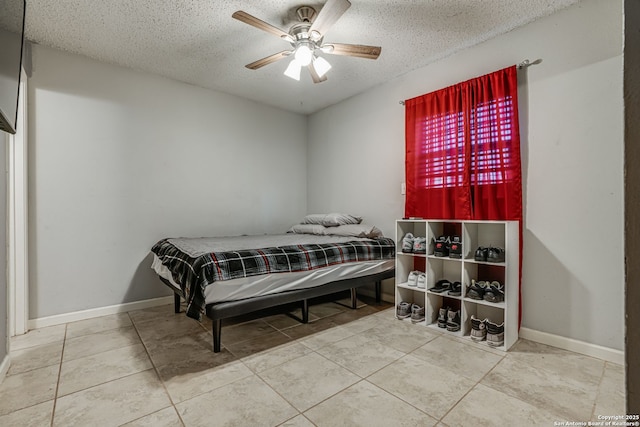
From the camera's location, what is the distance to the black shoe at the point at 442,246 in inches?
98.7

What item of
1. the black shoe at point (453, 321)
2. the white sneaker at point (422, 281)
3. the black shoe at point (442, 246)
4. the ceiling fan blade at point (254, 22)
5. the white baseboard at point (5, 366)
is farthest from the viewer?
the white sneaker at point (422, 281)

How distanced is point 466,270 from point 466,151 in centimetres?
104

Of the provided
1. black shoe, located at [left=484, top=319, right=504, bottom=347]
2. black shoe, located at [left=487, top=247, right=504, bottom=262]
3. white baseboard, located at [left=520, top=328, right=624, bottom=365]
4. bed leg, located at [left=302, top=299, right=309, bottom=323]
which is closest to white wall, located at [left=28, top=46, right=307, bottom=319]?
bed leg, located at [left=302, top=299, right=309, bottom=323]

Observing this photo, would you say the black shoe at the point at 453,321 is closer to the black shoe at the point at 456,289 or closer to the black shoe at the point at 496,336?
the black shoe at the point at 456,289

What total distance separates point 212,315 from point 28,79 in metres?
2.70

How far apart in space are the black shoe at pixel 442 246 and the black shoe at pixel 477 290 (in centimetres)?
32

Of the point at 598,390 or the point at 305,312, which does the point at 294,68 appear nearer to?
the point at 305,312

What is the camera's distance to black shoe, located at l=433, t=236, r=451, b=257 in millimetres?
2508

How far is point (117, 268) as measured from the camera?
2.98m

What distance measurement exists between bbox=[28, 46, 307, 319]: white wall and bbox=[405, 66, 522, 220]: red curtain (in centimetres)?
213

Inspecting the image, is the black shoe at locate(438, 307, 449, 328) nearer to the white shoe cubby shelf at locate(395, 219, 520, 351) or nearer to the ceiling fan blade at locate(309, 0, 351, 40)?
the white shoe cubby shelf at locate(395, 219, 520, 351)

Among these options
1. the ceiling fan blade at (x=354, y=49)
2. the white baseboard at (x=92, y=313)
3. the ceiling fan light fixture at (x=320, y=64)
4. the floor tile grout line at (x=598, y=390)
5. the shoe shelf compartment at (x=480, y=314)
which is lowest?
the floor tile grout line at (x=598, y=390)

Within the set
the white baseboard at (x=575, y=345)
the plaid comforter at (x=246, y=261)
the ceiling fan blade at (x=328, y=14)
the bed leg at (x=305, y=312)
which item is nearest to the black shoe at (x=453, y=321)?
the white baseboard at (x=575, y=345)

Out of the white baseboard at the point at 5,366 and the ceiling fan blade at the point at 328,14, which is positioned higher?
the ceiling fan blade at the point at 328,14
